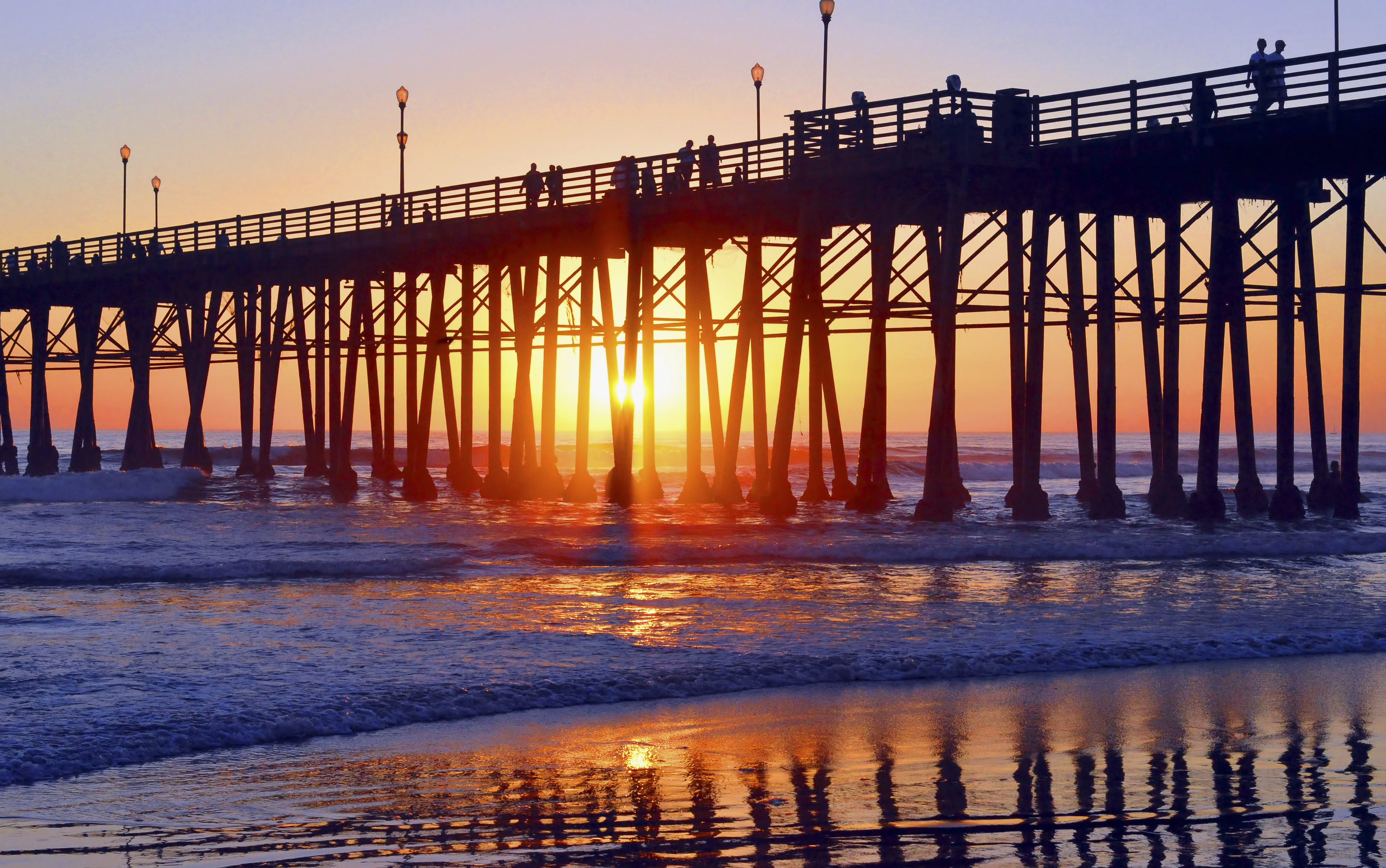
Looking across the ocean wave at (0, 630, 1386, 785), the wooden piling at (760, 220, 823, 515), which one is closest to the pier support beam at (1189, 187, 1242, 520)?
the wooden piling at (760, 220, 823, 515)

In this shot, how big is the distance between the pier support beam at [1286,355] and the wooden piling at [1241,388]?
0.46 metres

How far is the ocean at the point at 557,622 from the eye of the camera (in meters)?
8.45

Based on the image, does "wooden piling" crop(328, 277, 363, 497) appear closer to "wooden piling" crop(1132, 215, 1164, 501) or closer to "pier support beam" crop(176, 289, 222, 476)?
"pier support beam" crop(176, 289, 222, 476)

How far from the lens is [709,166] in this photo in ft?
81.4

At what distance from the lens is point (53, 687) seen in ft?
32.1

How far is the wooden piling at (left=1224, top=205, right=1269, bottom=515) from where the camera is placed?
2133 cm

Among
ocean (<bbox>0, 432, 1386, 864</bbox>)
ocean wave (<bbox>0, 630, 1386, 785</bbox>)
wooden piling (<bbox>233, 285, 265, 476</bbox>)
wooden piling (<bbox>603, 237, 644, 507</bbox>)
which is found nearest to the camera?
ocean wave (<bbox>0, 630, 1386, 785</bbox>)

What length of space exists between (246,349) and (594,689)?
2989 cm

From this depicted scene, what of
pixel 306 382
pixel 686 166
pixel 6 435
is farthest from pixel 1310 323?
pixel 6 435

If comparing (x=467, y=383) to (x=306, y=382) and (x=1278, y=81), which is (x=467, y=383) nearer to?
(x=306, y=382)

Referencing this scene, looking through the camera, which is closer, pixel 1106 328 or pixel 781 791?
pixel 781 791

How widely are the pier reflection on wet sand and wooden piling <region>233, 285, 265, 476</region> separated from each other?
30.3 metres

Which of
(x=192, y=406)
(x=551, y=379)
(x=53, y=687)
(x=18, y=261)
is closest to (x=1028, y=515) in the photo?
(x=551, y=379)

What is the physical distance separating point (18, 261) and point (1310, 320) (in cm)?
3431
